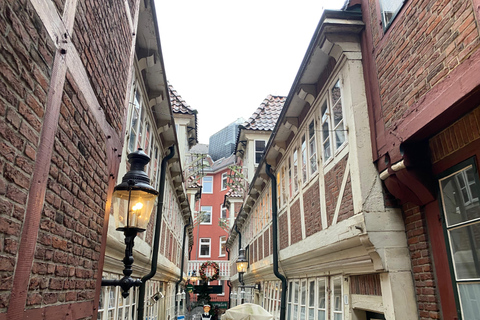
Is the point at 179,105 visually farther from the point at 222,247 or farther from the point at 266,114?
the point at 222,247

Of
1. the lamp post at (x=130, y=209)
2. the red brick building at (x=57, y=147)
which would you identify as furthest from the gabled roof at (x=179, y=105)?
the lamp post at (x=130, y=209)

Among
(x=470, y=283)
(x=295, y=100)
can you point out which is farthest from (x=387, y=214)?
(x=295, y=100)

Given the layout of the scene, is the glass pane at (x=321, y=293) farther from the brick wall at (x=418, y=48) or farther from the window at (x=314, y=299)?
the brick wall at (x=418, y=48)

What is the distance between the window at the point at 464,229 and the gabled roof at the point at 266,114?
41.2 feet

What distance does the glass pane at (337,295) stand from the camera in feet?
20.4

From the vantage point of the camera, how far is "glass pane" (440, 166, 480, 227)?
355cm

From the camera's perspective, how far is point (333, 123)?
6.18 meters

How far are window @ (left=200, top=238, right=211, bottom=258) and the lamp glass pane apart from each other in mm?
31972

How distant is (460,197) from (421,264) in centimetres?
100

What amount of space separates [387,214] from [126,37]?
386 cm

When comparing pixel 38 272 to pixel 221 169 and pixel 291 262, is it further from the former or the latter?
pixel 221 169

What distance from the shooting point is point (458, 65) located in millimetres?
3457

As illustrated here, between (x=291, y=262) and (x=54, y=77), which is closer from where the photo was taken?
(x=54, y=77)

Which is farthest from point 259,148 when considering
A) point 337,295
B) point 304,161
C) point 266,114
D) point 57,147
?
point 57,147
